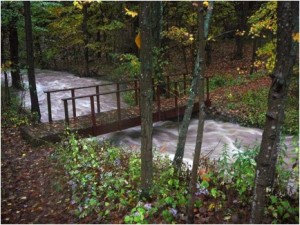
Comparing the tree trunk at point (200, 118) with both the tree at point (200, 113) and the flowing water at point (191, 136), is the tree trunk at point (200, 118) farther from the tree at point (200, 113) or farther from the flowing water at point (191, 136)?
the flowing water at point (191, 136)

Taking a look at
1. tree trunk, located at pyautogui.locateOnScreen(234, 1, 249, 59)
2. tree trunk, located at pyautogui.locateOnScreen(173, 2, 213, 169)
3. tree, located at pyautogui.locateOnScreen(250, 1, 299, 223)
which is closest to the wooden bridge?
tree trunk, located at pyautogui.locateOnScreen(173, 2, 213, 169)

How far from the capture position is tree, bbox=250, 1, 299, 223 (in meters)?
3.81

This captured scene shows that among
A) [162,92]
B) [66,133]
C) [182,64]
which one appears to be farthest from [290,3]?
[182,64]

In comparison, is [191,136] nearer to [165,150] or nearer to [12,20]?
[165,150]

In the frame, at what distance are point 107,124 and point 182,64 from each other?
13.6 m

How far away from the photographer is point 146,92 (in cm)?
518

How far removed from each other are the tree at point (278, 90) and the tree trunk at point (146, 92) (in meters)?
1.77

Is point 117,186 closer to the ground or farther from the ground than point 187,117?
closer to the ground

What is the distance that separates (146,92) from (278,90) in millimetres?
1929

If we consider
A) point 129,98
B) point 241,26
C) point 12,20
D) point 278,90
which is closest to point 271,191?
point 278,90

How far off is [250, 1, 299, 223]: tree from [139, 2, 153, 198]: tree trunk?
1.77 meters

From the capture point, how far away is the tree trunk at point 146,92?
4.96 metres

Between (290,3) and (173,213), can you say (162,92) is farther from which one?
(290,3)

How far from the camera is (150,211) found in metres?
5.22
